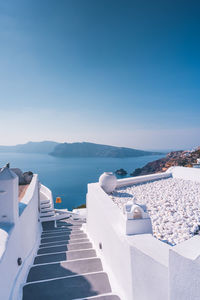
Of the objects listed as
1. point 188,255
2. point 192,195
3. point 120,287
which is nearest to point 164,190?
point 192,195

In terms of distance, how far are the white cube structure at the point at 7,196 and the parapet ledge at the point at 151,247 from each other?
2023 mm

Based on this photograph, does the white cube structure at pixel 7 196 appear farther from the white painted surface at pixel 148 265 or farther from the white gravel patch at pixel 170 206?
the white gravel patch at pixel 170 206

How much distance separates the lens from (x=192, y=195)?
607 centimetres

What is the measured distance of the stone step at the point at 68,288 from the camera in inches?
108

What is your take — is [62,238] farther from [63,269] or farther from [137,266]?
[137,266]

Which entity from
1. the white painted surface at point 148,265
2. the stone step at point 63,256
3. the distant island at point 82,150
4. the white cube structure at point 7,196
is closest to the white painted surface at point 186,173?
the white painted surface at point 148,265

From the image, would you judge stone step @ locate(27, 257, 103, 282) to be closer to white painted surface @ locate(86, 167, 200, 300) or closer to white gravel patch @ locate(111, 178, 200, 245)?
white painted surface @ locate(86, 167, 200, 300)

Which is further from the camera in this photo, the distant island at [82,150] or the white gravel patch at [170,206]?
the distant island at [82,150]

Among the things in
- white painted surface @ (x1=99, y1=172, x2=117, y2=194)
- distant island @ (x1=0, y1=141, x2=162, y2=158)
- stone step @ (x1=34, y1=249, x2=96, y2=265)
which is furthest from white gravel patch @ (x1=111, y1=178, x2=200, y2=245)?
distant island @ (x1=0, y1=141, x2=162, y2=158)

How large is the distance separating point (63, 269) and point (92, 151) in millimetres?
119319

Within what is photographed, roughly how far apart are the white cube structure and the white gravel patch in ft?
6.69

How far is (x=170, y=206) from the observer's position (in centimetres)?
508

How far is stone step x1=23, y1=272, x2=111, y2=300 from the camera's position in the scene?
2734 mm

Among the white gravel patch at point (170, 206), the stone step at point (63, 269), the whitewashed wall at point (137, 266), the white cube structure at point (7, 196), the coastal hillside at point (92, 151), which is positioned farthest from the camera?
the coastal hillside at point (92, 151)
